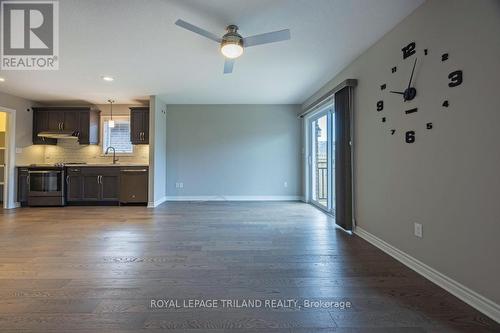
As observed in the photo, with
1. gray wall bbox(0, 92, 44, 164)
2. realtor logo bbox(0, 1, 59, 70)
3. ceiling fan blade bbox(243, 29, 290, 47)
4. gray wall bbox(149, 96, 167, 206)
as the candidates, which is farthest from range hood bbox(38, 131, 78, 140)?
ceiling fan blade bbox(243, 29, 290, 47)

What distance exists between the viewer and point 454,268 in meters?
1.91

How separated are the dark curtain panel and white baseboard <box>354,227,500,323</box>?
0.67 m

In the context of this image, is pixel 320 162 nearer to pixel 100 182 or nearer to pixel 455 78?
pixel 455 78

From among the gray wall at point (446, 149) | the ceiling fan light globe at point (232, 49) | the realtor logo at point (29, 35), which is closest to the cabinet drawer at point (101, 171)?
the realtor logo at point (29, 35)

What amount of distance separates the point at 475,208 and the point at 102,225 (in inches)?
178

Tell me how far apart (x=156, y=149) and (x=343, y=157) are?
13.0ft

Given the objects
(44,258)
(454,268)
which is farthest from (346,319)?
(44,258)

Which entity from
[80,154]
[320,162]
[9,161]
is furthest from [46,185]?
[320,162]

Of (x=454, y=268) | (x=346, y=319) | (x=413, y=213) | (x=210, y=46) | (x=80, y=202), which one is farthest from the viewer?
(x=80, y=202)

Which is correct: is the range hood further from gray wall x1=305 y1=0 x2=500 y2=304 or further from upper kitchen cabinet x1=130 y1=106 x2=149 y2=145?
gray wall x1=305 y1=0 x2=500 y2=304

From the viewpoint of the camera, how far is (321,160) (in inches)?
221

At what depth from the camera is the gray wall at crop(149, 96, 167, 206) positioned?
17.7 ft

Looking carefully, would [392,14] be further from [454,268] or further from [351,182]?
[454,268]

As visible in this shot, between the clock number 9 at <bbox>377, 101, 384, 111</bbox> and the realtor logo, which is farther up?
the realtor logo
